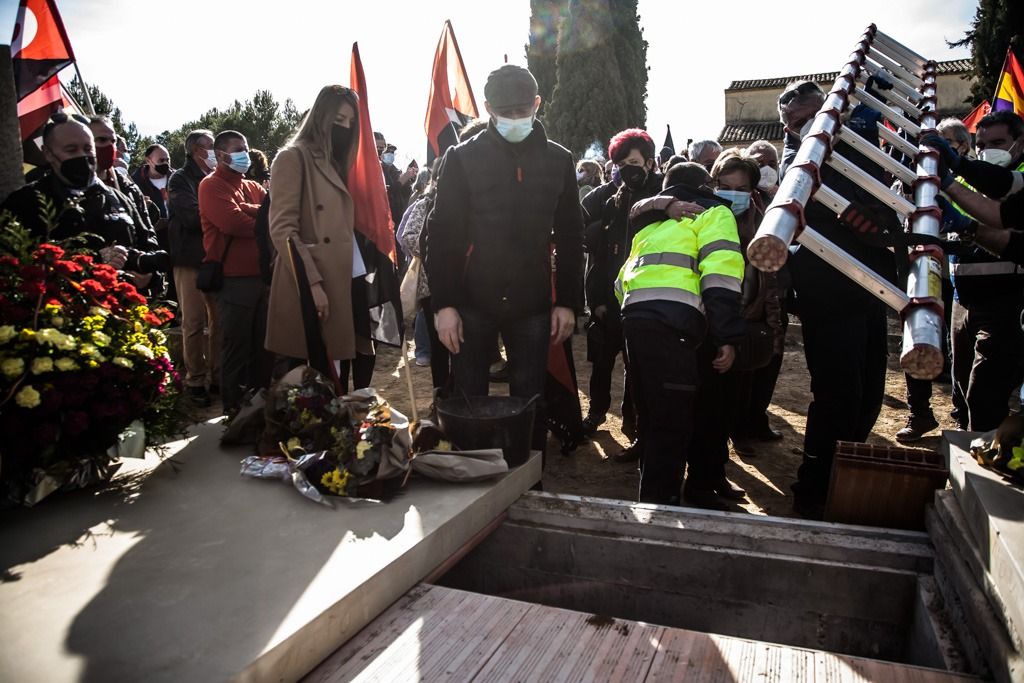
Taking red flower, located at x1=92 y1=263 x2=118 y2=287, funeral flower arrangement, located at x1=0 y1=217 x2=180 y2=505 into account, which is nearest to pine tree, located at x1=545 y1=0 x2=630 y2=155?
red flower, located at x1=92 y1=263 x2=118 y2=287

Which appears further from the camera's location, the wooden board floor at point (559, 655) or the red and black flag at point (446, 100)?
the red and black flag at point (446, 100)

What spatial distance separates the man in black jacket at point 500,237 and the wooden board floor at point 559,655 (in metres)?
1.44

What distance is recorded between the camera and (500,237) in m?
3.44

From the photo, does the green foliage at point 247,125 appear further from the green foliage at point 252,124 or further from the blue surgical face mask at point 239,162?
the blue surgical face mask at point 239,162

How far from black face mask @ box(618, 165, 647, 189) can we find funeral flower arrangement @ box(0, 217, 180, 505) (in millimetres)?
3018

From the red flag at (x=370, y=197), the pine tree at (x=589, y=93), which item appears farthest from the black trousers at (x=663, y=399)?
the pine tree at (x=589, y=93)

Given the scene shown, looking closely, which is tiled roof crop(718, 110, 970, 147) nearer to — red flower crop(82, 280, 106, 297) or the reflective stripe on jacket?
the reflective stripe on jacket

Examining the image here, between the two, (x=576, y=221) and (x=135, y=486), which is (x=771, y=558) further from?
(x=135, y=486)

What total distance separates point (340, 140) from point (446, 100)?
285 centimetres

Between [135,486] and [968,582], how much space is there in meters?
3.11

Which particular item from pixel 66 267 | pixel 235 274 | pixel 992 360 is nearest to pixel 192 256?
pixel 235 274

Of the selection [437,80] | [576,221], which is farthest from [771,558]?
[437,80]

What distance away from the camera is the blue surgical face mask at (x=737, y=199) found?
3.76m

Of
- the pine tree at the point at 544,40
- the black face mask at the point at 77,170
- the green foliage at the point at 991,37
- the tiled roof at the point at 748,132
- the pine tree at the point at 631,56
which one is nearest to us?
the black face mask at the point at 77,170
